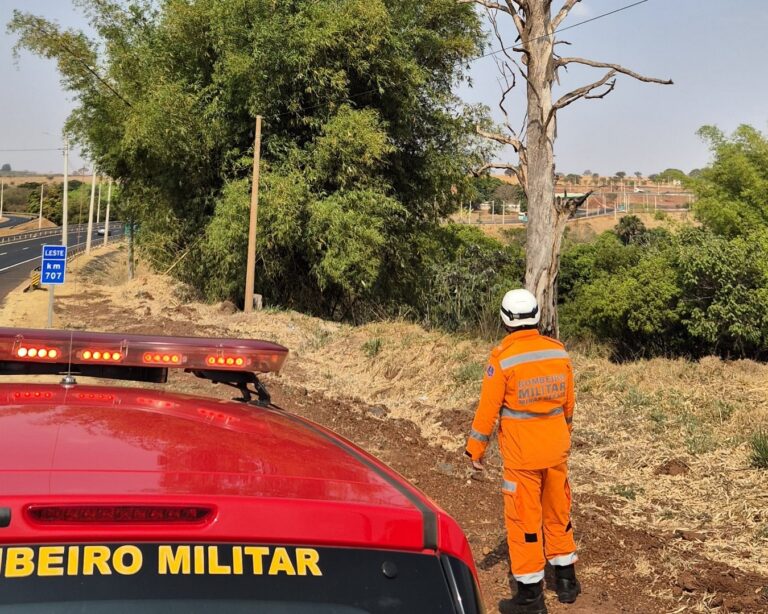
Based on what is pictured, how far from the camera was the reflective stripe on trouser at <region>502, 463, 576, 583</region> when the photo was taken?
4.86 m

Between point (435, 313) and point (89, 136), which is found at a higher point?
point (89, 136)

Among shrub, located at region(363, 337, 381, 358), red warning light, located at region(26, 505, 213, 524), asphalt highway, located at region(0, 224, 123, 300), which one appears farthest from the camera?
asphalt highway, located at region(0, 224, 123, 300)

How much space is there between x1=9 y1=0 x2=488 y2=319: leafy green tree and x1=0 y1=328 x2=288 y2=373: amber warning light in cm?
1888

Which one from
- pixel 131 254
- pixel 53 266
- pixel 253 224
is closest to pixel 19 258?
pixel 131 254

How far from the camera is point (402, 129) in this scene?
24672mm

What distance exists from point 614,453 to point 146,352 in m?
5.80

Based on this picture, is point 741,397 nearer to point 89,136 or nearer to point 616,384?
point 616,384

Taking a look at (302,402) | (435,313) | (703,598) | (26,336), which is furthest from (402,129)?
(26,336)

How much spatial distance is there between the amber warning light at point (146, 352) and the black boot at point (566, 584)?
2.85 meters

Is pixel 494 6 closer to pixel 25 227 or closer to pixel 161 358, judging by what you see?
pixel 161 358

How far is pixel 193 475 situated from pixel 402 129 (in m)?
23.7

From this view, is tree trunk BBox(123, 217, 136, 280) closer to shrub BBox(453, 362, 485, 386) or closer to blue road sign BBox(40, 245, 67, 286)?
blue road sign BBox(40, 245, 67, 286)

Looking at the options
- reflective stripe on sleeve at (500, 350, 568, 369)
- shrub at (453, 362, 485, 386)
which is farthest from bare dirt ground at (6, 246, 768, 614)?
reflective stripe on sleeve at (500, 350, 568, 369)

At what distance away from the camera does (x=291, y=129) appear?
77.6ft
